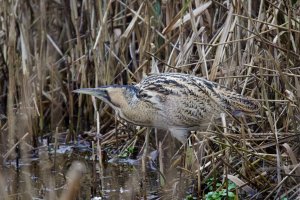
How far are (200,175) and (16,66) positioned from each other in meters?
2.14

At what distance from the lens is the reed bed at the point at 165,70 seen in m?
4.09

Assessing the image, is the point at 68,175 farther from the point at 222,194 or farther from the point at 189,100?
the point at 222,194

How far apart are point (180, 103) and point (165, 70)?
880 mm

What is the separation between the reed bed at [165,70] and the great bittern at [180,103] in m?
0.11

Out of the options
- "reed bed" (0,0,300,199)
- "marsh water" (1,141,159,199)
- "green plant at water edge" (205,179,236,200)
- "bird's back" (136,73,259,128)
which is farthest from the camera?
"marsh water" (1,141,159,199)

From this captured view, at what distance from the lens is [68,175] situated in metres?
4.87

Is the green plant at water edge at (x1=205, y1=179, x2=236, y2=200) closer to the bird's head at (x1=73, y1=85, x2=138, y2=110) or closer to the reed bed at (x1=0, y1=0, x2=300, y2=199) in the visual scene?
the reed bed at (x1=0, y1=0, x2=300, y2=199)

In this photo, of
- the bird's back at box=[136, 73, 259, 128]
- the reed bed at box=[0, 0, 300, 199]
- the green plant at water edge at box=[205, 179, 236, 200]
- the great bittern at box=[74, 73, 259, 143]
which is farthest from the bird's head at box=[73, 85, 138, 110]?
the green plant at water edge at box=[205, 179, 236, 200]

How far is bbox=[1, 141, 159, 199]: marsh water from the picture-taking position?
14.9ft

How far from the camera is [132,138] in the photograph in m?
5.35

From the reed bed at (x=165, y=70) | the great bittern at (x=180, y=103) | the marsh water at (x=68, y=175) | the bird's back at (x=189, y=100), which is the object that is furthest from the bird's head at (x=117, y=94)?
the marsh water at (x=68, y=175)

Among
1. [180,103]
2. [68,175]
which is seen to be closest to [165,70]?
[180,103]

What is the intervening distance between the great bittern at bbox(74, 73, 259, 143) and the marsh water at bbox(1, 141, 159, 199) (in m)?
0.36

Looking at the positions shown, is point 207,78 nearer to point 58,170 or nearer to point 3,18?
point 58,170
